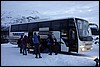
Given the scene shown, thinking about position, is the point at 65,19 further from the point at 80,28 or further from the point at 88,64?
the point at 88,64

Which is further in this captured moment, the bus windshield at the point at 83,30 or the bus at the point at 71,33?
the bus windshield at the point at 83,30

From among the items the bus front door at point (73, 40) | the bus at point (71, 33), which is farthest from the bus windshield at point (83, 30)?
the bus front door at point (73, 40)

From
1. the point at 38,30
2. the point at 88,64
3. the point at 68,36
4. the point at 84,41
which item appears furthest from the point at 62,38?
the point at 88,64

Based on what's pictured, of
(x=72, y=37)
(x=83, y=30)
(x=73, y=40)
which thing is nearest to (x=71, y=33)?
(x=72, y=37)

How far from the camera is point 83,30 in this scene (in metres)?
17.8

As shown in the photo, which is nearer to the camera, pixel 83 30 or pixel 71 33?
pixel 71 33

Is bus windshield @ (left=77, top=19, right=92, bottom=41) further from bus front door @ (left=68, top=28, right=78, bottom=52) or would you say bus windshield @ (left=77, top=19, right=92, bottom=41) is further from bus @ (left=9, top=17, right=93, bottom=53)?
bus front door @ (left=68, top=28, right=78, bottom=52)

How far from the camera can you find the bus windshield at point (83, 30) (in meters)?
17.4

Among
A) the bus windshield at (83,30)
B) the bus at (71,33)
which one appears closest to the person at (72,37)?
the bus at (71,33)

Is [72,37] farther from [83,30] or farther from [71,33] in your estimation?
[83,30]

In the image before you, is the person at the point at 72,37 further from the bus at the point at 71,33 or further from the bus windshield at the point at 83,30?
the bus windshield at the point at 83,30

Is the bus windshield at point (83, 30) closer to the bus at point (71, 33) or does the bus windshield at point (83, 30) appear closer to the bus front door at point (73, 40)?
the bus at point (71, 33)

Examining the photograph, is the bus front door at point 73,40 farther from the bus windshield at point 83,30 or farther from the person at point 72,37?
the bus windshield at point 83,30

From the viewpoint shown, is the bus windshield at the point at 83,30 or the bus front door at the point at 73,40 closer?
the bus front door at the point at 73,40
